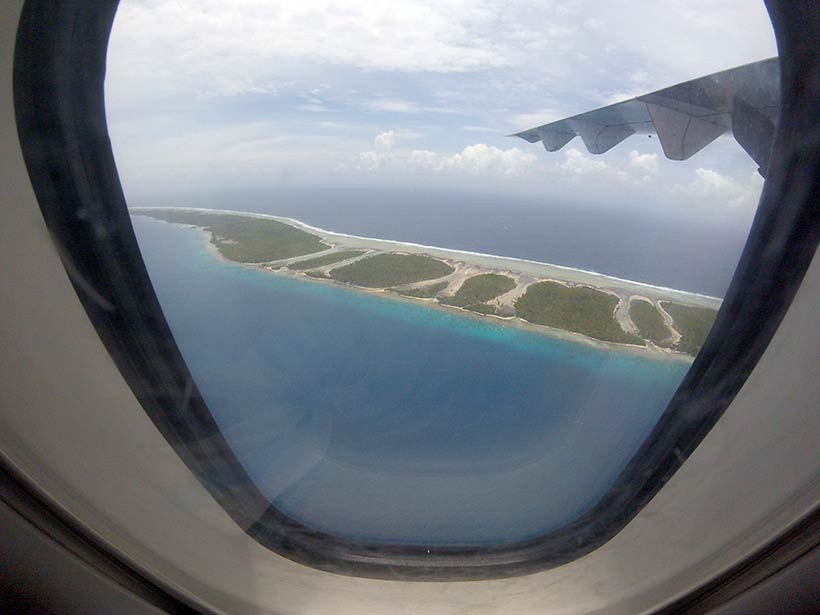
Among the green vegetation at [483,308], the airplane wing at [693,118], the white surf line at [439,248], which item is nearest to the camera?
the airplane wing at [693,118]

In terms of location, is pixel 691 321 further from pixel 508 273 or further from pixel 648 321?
pixel 508 273

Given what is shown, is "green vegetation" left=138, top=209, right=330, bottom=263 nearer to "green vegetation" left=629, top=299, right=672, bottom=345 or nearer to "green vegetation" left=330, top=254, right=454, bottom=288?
"green vegetation" left=330, top=254, right=454, bottom=288

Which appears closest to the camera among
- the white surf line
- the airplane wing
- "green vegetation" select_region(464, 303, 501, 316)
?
the airplane wing

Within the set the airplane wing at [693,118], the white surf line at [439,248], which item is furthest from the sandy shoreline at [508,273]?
the airplane wing at [693,118]

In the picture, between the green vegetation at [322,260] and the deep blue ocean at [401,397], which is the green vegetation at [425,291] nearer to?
the deep blue ocean at [401,397]

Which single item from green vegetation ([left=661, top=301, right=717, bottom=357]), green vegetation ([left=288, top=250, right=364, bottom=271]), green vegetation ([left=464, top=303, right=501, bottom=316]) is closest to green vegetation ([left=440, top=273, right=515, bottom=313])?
green vegetation ([left=464, top=303, right=501, bottom=316])

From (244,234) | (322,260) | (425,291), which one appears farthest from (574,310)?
(244,234)
